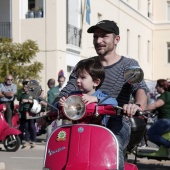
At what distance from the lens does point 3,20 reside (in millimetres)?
25875

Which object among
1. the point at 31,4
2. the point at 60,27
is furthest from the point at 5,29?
the point at 60,27

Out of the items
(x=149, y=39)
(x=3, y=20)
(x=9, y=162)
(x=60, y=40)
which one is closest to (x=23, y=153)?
(x=9, y=162)

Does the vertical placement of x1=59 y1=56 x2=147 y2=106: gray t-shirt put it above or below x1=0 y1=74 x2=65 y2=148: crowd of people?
above

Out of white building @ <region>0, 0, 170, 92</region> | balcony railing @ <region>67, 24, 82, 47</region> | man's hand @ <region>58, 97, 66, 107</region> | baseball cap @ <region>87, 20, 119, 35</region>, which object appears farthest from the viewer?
balcony railing @ <region>67, 24, 82, 47</region>

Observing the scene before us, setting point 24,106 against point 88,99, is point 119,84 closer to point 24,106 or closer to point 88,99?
point 88,99

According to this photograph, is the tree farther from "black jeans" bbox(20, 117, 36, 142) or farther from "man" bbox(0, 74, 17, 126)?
"black jeans" bbox(20, 117, 36, 142)

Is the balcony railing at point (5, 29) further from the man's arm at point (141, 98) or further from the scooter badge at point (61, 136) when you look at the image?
the scooter badge at point (61, 136)

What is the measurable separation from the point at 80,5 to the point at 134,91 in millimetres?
22514

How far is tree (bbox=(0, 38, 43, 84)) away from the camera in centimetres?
1939

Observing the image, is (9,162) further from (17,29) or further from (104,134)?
(17,29)

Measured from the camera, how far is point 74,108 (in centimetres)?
461

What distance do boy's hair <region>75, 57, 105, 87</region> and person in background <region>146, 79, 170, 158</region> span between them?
197 inches

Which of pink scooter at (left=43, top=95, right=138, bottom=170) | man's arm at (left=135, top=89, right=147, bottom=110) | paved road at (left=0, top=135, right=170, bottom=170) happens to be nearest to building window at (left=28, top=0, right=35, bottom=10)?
paved road at (left=0, top=135, right=170, bottom=170)

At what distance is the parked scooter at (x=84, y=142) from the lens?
459 cm
